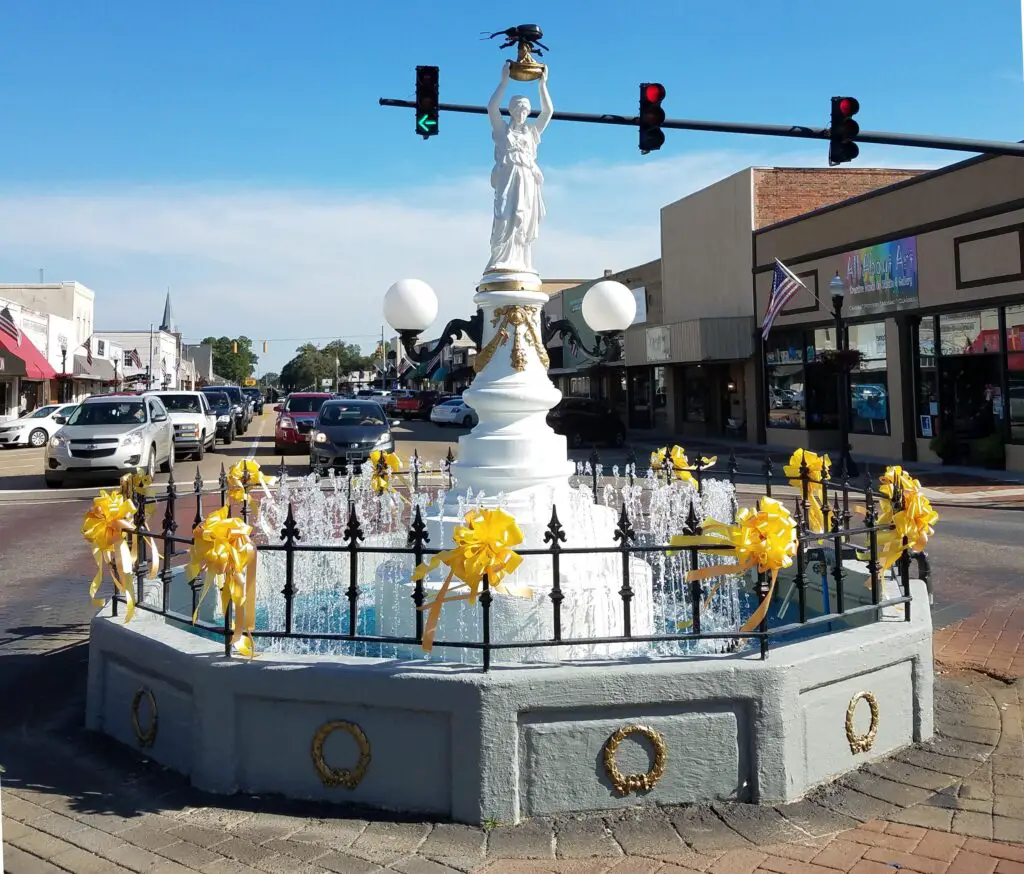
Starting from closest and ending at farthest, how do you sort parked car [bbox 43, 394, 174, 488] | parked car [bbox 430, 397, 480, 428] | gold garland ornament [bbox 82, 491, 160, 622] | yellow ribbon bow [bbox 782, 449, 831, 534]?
gold garland ornament [bbox 82, 491, 160, 622], yellow ribbon bow [bbox 782, 449, 831, 534], parked car [bbox 43, 394, 174, 488], parked car [bbox 430, 397, 480, 428]

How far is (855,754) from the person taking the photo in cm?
438

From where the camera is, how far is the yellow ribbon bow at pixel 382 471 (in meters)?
8.67

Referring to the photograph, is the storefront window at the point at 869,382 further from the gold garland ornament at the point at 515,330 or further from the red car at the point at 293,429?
the gold garland ornament at the point at 515,330

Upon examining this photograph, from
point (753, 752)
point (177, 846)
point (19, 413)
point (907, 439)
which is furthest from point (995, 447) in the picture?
point (19, 413)

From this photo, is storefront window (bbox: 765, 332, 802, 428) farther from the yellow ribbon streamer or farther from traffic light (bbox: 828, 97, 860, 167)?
the yellow ribbon streamer

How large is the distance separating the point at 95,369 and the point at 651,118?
50.1m

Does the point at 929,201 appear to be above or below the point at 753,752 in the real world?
above

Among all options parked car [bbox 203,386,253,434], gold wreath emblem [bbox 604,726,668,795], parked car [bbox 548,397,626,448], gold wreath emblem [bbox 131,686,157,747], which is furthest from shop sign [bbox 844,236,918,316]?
gold wreath emblem [bbox 131,686,157,747]

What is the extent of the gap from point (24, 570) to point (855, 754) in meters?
9.10

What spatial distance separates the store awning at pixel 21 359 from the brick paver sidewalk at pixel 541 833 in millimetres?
36008

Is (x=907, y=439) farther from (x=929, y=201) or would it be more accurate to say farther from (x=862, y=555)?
(x=862, y=555)

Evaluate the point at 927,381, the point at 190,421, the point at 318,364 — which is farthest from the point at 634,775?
the point at 318,364

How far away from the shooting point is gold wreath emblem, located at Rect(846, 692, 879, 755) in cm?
436

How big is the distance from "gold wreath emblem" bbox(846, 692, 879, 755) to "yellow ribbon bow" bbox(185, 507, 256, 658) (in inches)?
120
